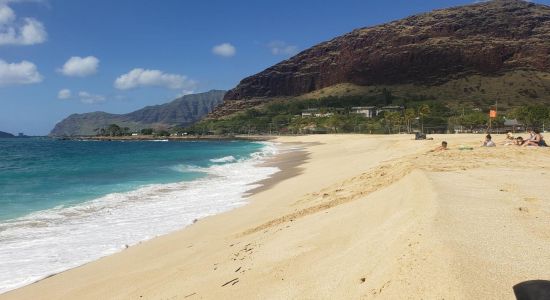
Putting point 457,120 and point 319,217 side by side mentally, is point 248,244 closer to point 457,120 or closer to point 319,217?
point 319,217

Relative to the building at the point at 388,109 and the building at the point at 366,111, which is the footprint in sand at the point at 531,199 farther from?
the building at the point at 366,111

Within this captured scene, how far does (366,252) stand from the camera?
5.46 m

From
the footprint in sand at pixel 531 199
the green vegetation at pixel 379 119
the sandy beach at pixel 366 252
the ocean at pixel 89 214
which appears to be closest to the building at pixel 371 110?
the green vegetation at pixel 379 119

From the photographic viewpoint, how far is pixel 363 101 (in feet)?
586

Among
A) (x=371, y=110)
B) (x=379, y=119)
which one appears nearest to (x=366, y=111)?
(x=371, y=110)

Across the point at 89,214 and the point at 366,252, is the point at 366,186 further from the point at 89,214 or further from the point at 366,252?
the point at 89,214

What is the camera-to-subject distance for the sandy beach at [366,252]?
14.3ft

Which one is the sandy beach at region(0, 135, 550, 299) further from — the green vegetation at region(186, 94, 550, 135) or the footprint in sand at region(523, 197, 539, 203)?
the green vegetation at region(186, 94, 550, 135)

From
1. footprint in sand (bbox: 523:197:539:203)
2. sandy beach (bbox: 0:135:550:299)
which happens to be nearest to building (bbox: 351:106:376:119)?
sandy beach (bbox: 0:135:550:299)

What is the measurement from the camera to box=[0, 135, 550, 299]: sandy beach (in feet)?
14.3

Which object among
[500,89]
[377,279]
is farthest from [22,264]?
[500,89]

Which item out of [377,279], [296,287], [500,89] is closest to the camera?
[377,279]

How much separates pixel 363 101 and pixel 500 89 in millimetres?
50716

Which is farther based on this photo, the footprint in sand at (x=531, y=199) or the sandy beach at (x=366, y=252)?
the footprint in sand at (x=531, y=199)
